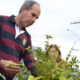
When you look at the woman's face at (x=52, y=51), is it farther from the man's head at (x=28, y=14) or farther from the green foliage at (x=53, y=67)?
the man's head at (x=28, y=14)

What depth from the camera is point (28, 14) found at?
9.00 ft

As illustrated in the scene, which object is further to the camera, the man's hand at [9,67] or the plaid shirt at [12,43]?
the plaid shirt at [12,43]

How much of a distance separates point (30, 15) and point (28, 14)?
34mm

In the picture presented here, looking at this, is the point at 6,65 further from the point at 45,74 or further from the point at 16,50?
the point at 16,50

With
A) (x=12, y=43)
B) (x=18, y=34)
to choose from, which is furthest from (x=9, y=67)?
(x=18, y=34)

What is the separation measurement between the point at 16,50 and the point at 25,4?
18.4 inches

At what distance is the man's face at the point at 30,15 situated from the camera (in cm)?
268

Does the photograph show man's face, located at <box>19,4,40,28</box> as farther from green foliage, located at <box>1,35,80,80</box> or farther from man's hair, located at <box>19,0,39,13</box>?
green foliage, located at <box>1,35,80,80</box>

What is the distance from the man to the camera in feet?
8.97

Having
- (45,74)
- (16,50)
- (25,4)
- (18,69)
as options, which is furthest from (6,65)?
(25,4)

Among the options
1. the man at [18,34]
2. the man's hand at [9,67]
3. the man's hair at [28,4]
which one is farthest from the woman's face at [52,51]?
the man's hair at [28,4]

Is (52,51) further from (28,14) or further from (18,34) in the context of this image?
(18,34)

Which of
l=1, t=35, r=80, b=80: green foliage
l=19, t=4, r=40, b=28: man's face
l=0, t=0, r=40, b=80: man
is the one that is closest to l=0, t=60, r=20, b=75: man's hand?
l=1, t=35, r=80, b=80: green foliage

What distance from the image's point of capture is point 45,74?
1.96 metres
